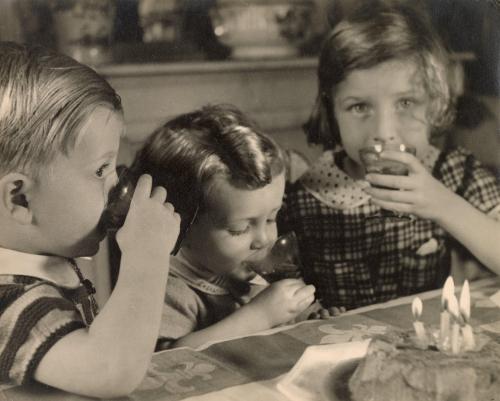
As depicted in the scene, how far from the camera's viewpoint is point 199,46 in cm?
99

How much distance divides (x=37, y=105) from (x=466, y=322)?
73 centimetres

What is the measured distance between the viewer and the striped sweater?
2.87 feet

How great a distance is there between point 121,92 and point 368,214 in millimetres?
504

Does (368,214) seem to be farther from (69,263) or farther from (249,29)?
(69,263)

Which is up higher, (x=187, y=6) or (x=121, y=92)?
(x=187, y=6)

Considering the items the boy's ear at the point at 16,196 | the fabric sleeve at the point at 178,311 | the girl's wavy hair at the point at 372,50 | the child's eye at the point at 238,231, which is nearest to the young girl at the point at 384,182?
the girl's wavy hair at the point at 372,50

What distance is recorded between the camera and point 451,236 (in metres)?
1.22

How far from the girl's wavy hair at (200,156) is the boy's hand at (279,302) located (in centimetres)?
18

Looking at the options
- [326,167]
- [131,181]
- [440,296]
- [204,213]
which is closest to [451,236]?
[440,296]

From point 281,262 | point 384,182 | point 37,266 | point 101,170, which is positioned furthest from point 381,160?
point 37,266

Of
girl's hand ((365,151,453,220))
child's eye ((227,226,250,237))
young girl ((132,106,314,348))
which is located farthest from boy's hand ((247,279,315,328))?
girl's hand ((365,151,453,220))

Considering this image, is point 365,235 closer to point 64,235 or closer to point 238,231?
point 238,231

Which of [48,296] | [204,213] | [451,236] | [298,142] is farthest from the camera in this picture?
[451,236]

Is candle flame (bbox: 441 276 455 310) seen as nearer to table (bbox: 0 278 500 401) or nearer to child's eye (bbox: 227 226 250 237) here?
table (bbox: 0 278 500 401)
